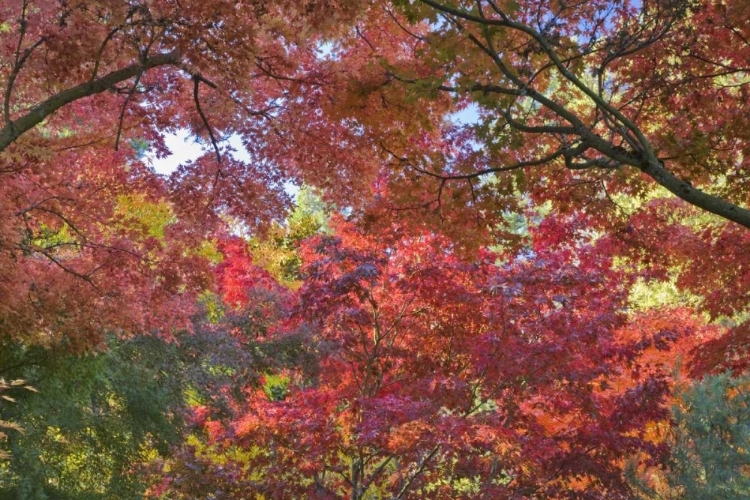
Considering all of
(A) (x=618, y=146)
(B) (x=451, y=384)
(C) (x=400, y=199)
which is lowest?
(B) (x=451, y=384)

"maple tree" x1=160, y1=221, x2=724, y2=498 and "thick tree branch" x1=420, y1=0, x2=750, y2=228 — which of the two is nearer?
"thick tree branch" x1=420, y1=0, x2=750, y2=228

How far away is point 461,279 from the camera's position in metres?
7.39

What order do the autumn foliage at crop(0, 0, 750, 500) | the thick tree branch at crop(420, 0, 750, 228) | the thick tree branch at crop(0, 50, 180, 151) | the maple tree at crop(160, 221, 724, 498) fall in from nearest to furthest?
the thick tree branch at crop(420, 0, 750, 228) < the thick tree branch at crop(0, 50, 180, 151) < the autumn foliage at crop(0, 0, 750, 500) < the maple tree at crop(160, 221, 724, 498)

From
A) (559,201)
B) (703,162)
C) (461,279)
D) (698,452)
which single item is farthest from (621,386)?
(703,162)

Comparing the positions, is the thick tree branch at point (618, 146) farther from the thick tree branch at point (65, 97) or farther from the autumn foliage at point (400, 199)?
the thick tree branch at point (65, 97)

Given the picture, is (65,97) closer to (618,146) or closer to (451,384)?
(618,146)

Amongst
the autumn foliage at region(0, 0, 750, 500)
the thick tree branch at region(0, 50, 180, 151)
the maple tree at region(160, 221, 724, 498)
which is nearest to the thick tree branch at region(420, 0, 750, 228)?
the autumn foliage at region(0, 0, 750, 500)

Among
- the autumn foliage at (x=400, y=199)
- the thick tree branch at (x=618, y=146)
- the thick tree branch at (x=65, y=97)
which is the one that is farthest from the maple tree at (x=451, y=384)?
the thick tree branch at (x=65, y=97)

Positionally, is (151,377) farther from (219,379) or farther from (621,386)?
(621,386)

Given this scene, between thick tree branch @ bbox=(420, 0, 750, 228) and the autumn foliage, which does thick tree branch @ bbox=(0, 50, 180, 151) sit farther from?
thick tree branch @ bbox=(420, 0, 750, 228)

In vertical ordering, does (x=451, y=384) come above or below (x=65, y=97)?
below

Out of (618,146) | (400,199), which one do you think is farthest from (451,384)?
(618,146)

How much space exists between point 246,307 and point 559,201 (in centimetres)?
600

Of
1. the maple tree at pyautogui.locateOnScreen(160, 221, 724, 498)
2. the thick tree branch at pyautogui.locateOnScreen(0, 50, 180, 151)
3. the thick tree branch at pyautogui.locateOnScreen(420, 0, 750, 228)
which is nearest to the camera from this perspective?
the thick tree branch at pyautogui.locateOnScreen(420, 0, 750, 228)
